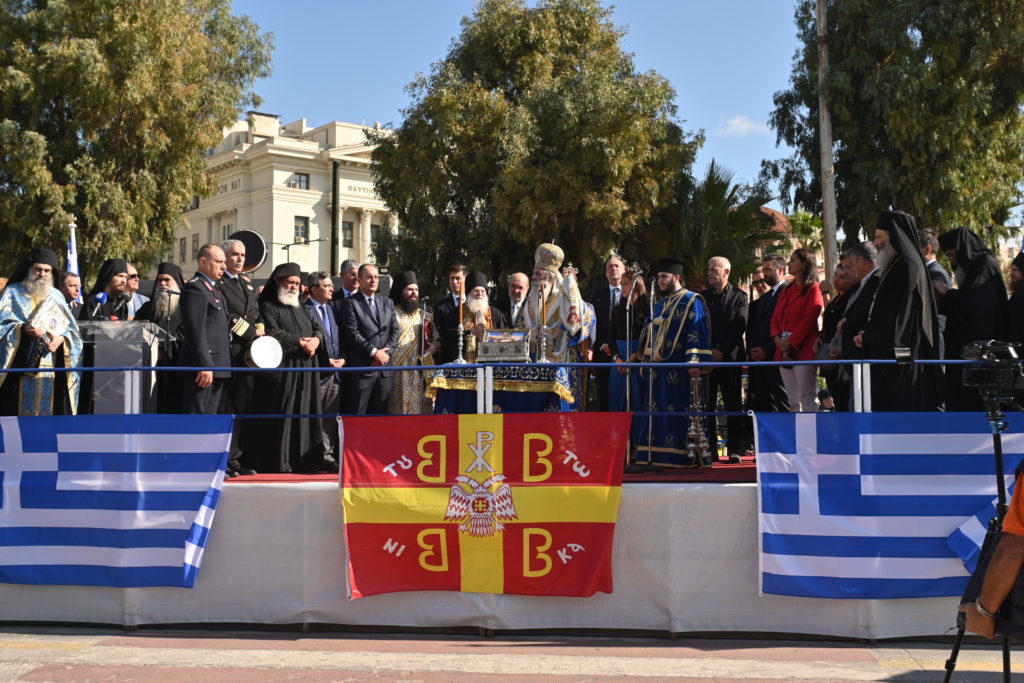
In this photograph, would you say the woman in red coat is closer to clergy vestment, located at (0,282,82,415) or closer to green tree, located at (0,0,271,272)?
clergy vestment, located at (0,282,82,415)

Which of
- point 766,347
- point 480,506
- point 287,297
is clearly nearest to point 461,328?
point 287,297

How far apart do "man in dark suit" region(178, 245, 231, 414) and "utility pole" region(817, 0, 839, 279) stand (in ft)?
62.6

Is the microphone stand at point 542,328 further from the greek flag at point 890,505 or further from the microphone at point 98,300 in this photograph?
the microphone at point 98,300

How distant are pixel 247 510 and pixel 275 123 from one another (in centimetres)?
7175

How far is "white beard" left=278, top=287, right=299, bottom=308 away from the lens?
9125mm

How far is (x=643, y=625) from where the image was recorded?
240 inches

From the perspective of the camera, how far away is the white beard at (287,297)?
912 cm

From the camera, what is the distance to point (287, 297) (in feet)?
30.0

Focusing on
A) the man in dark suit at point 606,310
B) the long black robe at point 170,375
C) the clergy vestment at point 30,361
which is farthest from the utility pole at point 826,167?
the clergy vestment at point 30,361

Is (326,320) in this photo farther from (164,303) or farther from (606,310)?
(606,310)

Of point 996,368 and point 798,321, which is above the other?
point 798,321

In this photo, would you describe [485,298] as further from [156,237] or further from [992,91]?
[156,237]

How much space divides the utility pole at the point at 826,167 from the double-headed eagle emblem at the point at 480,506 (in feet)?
66.3

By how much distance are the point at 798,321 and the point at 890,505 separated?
11.0ft
